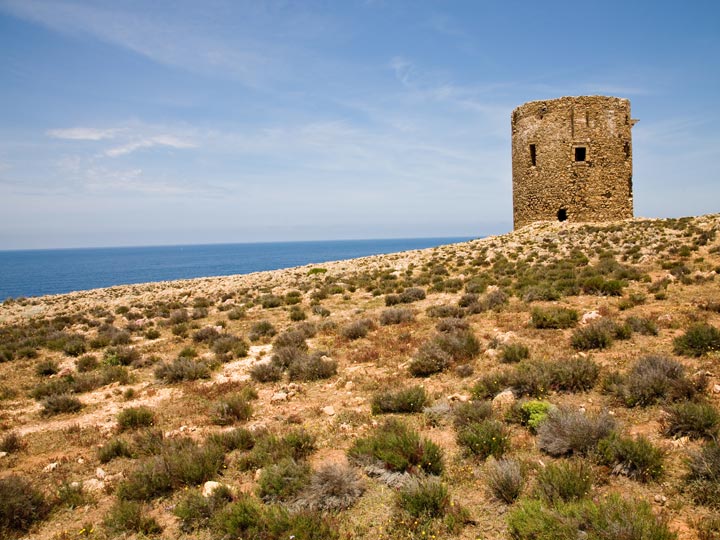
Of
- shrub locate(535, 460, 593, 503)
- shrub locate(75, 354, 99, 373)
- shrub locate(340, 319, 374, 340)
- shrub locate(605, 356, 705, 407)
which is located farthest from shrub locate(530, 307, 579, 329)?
shrub locate(75, 354, 99, 373)

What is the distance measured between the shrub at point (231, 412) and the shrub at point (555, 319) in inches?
261

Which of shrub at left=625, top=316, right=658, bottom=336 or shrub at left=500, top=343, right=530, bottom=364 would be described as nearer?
shrub at left=500, top=343, right=530, bottom=364

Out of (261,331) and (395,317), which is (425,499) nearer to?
(395,317)

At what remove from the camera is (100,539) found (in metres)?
4.41

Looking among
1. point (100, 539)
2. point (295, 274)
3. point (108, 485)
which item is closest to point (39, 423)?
point (108, 485)

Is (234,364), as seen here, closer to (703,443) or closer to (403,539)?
(403,539)

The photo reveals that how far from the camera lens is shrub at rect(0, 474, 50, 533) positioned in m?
4.63

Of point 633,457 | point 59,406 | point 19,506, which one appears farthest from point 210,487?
point 59,406

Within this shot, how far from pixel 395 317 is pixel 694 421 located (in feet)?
26.0

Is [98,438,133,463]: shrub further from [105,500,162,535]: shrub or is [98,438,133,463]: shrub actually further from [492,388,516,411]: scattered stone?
[492,388,516,411]: scattered stone

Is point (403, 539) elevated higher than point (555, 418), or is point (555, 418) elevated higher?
point (555, 418)

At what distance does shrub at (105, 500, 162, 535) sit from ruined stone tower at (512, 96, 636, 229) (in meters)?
28.8

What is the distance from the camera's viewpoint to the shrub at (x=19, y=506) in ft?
15.2

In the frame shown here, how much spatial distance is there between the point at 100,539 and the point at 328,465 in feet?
8.08
